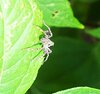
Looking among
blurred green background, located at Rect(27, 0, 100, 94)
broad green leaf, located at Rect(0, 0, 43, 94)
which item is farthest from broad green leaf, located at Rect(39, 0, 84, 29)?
blurred green background, located at Rect(27, 0, 100, 94)

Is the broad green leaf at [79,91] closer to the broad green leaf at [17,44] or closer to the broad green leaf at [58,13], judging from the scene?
the broad green leaf at [17,44]

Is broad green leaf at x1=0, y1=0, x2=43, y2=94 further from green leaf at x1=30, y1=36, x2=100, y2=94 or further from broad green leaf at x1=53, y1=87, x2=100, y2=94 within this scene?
green leaf at x1=30, y1=36, x2=100, y2=94

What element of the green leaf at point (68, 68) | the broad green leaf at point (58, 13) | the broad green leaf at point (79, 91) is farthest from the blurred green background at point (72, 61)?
the broad green leaf at point (79, 91)

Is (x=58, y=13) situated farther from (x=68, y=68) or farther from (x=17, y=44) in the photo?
(x=68, y=68)

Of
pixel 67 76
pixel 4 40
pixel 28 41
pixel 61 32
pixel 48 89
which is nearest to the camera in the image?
pixel 4 40

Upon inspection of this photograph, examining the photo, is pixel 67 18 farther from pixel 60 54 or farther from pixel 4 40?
pixel 60 54

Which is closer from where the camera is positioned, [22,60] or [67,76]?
[22,60]

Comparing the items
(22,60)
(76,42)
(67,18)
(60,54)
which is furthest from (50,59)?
(22,60)
